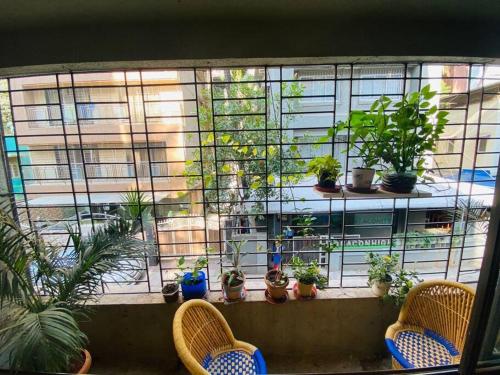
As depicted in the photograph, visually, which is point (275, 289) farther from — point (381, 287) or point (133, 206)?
point (133, 206)

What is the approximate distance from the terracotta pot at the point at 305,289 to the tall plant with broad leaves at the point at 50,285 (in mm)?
1075

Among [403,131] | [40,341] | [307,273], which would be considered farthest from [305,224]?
[40,341]

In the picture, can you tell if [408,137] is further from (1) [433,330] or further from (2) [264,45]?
(1) [433,330]

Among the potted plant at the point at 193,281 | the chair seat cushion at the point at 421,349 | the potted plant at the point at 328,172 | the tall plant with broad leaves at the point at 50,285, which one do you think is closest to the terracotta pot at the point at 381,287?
the chair seat cushion at the point at 421,349

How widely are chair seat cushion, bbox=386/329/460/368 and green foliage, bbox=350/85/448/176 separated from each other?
3.28 ft

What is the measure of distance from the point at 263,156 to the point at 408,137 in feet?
2.96

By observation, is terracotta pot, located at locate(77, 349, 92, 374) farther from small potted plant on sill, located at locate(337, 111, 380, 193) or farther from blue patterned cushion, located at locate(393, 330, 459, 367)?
small potted plant on sill, located at locate(337, 111, 380, 193)

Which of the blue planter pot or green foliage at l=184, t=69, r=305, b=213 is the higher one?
green foliage at l=184, t=69, r=305, b=213

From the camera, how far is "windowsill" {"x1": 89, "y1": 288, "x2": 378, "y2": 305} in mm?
1736

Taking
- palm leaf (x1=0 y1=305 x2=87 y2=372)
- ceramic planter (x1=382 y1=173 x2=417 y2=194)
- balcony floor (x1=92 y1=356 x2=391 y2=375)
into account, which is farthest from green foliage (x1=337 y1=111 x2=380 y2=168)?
palm leaf (x1=0 y1=305 x2=87 y2=372)

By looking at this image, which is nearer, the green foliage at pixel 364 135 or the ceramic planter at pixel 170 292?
the green foliage at pixel 364 135

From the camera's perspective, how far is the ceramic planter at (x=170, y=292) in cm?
168

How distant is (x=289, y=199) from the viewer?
5.98ft

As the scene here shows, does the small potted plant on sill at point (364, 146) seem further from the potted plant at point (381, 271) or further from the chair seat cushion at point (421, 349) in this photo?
the chair seat cushion at point (421, 349)
